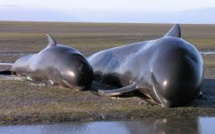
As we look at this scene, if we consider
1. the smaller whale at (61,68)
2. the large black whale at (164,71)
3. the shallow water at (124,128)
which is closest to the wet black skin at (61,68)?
the smaller whale at (61,68)

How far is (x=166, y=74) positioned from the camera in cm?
1305

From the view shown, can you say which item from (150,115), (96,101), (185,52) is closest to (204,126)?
(150,115)

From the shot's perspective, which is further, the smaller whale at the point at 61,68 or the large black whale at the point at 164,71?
the smaller whale at the point at 61,68

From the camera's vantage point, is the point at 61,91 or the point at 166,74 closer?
the point at 166,74

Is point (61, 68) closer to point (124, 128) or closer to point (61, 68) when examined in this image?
point (61, 68)

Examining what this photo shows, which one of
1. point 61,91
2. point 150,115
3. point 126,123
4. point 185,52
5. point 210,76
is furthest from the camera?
point 210,76

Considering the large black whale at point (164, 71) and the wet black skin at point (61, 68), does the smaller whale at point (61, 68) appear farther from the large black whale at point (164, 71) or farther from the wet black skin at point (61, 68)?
the large black whale at point (164, 71)

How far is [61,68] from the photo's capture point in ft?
53.0

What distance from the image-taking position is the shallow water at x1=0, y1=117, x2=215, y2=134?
10.7 m

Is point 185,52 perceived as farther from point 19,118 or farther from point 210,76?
point 210,76

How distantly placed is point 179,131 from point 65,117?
2.79 m

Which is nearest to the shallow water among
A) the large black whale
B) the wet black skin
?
the large black whale

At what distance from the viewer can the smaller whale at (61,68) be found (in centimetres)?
1571

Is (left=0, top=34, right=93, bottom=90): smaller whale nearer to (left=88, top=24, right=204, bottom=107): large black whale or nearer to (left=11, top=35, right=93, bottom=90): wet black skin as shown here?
(left=11, top=35, right=93, bottom=90): wet black skin
